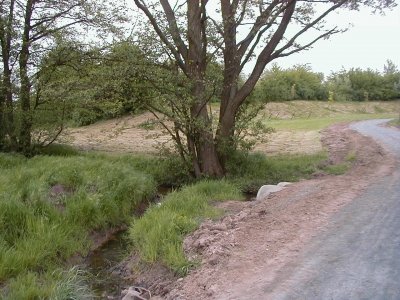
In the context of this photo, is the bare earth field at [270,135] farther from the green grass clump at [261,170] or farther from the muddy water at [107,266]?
the muddy water at [107,266]

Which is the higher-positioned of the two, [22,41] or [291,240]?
[22,41]

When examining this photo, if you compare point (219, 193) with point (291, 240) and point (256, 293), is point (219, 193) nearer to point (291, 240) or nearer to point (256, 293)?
point (291, 240)

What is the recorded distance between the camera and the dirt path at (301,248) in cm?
486

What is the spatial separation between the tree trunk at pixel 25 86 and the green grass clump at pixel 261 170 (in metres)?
7.52

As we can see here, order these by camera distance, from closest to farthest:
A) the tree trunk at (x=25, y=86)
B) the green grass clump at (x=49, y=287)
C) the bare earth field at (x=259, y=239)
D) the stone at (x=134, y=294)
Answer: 1. the bare earth field at (x=259, y=239)
2. the green grass clump at (x=49, y=287)
3. the stone at (x=134, y=294)
4. the tree trunk at (x=25, y=86)

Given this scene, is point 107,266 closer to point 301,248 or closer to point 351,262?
point 301,248

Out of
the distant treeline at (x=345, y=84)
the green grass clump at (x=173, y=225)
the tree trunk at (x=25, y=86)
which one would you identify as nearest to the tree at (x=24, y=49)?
the tree trunk at (x=25, y=86)

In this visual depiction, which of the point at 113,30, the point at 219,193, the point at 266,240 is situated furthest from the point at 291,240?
the point at 113,30

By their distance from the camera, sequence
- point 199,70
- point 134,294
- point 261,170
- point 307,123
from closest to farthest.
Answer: point 134,294
point 199,70
point 261,170
point 307,123

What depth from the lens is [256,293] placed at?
482 cm

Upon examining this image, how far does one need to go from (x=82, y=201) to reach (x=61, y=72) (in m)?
8.61

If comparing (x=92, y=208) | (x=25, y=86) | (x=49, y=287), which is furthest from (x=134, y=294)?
(x=25, y=86)

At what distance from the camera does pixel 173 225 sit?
7.39m

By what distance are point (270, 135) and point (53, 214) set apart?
16832mm
